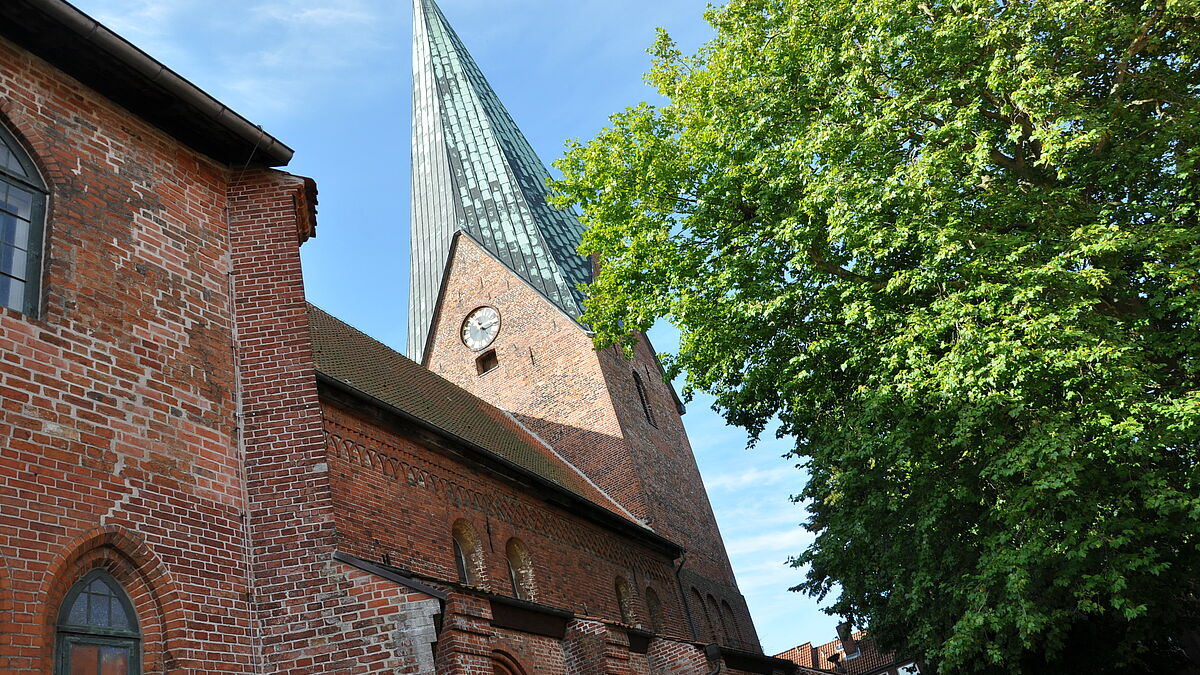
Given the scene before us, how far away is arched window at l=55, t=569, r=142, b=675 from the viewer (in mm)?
4895

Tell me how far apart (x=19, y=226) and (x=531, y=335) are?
15470mm

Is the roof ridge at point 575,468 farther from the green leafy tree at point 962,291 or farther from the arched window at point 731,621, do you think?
the green leafy tree at point 962,291

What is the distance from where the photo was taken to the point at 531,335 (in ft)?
69.0

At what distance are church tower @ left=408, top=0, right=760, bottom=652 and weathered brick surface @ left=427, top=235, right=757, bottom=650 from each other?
Answer: 0.11ft

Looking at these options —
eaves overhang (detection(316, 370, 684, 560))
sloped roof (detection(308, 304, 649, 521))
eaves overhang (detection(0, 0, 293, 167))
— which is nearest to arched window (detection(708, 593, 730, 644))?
eaves overhang (detection(316, 370, 684, 560))

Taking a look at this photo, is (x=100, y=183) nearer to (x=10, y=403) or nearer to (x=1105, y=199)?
(x=10, y=403)

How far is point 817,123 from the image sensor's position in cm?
1101

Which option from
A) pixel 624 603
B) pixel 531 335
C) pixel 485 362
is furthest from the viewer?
pixel 485 362

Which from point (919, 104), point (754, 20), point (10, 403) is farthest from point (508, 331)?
point (10, 403)

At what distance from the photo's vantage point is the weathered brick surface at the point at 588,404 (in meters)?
19.0

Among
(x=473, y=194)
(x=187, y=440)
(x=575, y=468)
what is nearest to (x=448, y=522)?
(x=187, y=440)

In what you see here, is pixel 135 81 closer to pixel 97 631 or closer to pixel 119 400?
pixel 119 400

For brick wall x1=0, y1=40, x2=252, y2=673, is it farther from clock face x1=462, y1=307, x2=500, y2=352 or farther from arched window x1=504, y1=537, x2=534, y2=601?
clock face x1=462, y1=307, x2=500, y2=352

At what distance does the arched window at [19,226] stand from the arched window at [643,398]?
16253 millimetres
